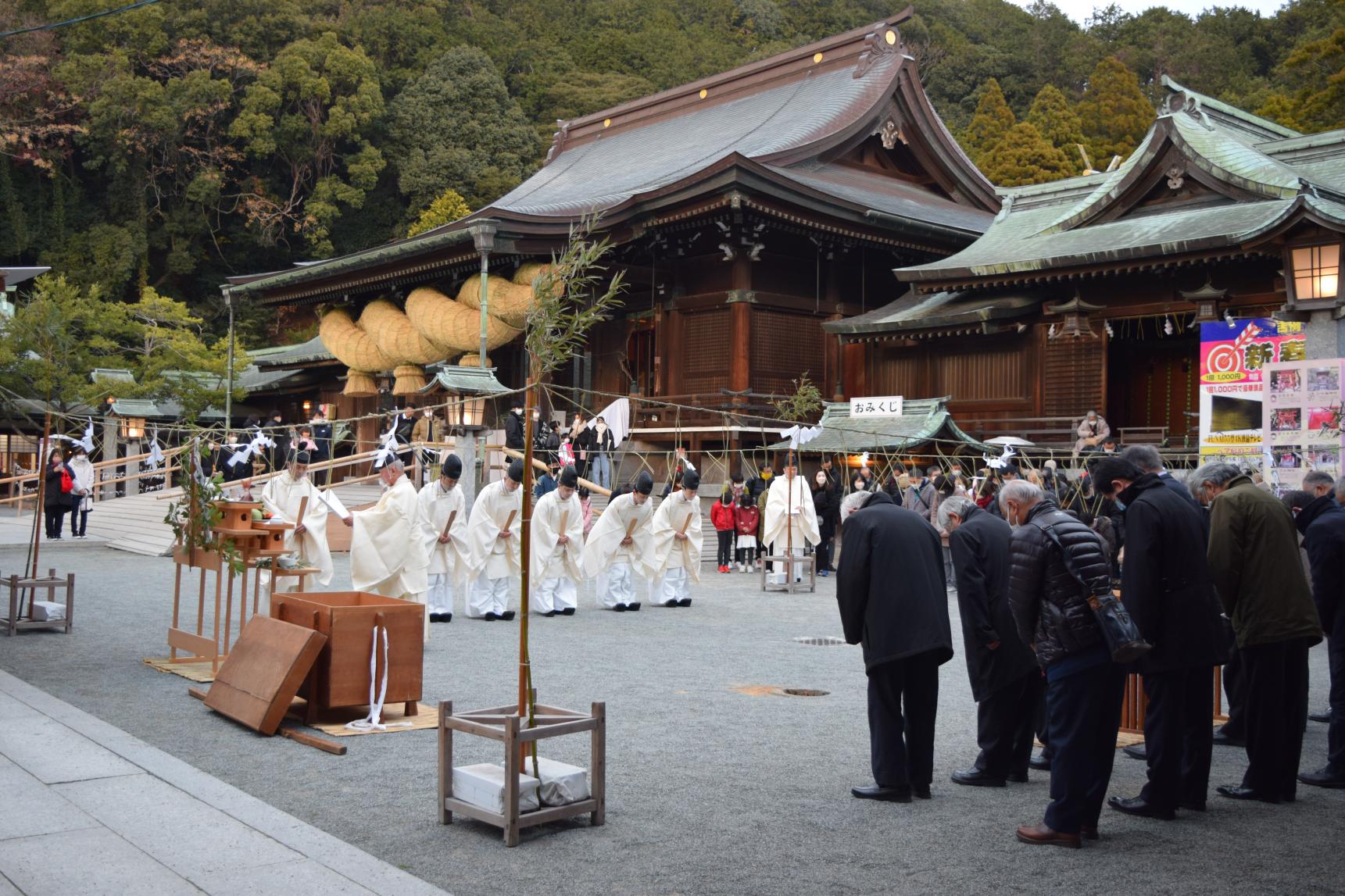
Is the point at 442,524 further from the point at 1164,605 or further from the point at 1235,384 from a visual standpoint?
the point at 1164,605

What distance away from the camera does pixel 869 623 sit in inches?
228

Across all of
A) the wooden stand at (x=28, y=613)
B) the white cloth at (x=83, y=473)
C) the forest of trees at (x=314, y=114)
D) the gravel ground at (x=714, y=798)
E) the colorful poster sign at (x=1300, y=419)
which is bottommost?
the gravel ground at (x=714, y=798)

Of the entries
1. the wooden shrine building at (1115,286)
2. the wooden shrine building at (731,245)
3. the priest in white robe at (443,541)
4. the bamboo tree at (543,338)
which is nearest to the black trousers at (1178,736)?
the bamboo tree at (543,338)

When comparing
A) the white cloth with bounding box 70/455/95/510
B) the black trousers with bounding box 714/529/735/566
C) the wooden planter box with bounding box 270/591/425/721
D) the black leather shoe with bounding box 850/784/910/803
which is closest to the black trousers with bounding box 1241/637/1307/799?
the black leather shoe with bounding box 850/784/910/803

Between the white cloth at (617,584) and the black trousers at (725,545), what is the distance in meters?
5.07

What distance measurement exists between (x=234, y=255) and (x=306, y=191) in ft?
12.6

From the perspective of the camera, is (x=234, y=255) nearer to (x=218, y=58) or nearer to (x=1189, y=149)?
(x=218, y=58)

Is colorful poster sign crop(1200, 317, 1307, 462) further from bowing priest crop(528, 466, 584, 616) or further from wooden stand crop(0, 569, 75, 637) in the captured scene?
wooden stand crop(0, 569, 75, 637)

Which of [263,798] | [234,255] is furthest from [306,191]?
[263,798]

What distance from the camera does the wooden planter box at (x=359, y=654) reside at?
7.10 metres

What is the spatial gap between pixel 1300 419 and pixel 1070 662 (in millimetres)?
7038

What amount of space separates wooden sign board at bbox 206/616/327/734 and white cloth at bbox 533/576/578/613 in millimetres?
5551

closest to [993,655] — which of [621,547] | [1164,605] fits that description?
[1164,605]

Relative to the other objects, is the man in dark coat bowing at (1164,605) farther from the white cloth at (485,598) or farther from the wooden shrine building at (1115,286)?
the wooden shrine building at (1115,286)
